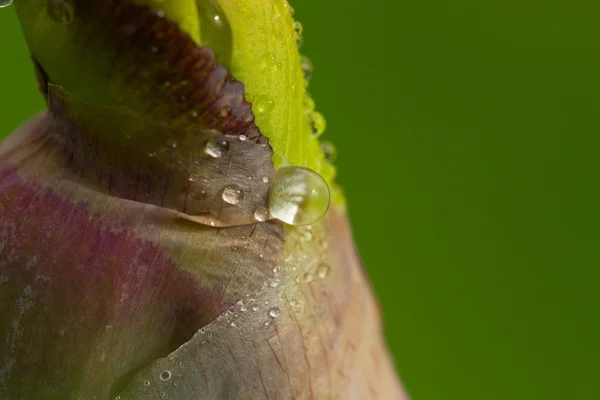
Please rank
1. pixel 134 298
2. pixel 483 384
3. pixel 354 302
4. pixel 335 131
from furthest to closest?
pixel 335 131, pixel 483 384, pixel 354 302, pixel 134 298

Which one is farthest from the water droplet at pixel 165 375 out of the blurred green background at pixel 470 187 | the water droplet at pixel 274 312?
the blurred green background at pixel 470 187

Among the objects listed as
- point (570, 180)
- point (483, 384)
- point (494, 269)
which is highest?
point (570, 180)

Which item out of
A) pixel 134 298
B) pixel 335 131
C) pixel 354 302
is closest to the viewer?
pixel 134 298

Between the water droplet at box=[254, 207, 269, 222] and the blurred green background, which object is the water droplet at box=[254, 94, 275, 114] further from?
the blurred green background

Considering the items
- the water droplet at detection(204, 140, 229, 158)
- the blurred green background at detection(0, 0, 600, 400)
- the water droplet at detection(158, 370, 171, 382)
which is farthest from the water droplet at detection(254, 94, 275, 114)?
the blurred green background at detection(0, 0, 600, 400)

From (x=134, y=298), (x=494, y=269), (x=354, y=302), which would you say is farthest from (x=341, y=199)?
(x=494, y=269)

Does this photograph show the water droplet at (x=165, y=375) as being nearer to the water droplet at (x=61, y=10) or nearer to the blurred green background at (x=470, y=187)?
the water droplet at (x=61, y=10)

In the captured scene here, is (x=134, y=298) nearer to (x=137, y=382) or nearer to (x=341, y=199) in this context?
(x=137, y=382)
